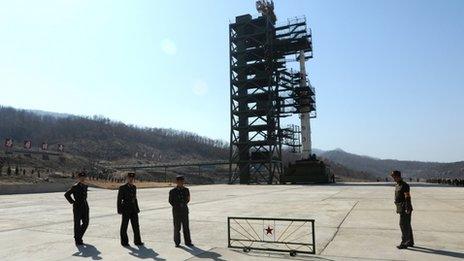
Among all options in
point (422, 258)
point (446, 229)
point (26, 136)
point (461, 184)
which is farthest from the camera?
point (26, 136)

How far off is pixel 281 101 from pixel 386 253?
195 feet

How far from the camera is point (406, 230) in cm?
934

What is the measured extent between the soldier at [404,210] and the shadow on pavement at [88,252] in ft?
22.1

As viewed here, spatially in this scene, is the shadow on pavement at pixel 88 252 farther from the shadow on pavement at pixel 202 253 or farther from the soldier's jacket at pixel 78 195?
the shadow on pavement at pixel 202 253

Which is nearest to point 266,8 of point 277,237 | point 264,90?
point 264,90

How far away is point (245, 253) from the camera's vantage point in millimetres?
9047

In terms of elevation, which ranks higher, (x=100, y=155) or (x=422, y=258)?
(x=100, y=155)

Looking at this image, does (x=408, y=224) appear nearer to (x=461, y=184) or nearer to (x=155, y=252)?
Result: (x=155, y=252)

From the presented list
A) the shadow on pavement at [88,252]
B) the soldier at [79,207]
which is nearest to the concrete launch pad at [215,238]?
the shadow on pavement at [88,252]

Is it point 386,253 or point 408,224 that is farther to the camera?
point 408,224

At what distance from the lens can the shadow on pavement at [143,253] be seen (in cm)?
877

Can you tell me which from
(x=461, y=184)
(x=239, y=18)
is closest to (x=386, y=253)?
(x=461, y=184)

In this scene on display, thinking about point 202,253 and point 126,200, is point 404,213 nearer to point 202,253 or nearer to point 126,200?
point 202,253

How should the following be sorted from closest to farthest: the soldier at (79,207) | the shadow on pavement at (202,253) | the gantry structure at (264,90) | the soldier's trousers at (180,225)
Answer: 1. the shadow on pavement at (202,253)
2. the soldier's trousers at (180,225)
3. the soldier at (79,207)
4. the gantry structure at (264,90)
